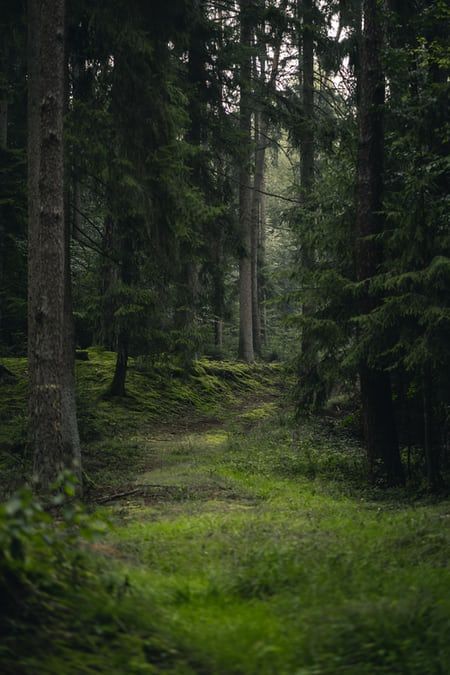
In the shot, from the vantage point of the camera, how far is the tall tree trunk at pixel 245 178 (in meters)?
23.0

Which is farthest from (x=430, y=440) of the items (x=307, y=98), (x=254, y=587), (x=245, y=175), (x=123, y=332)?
(x=245, y=175)

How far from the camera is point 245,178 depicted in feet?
97.6

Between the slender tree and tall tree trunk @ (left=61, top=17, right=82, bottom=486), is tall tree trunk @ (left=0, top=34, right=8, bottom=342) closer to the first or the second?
tall tree trunk @ (left=61, top=17, right=82, bottom=486)

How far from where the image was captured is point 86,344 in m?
27.3

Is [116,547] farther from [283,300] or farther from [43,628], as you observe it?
[283,300]

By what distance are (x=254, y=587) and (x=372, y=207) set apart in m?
9.35

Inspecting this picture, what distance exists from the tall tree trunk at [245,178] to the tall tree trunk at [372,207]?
9.30 m

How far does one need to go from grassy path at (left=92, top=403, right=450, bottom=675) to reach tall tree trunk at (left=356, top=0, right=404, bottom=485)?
263 cm

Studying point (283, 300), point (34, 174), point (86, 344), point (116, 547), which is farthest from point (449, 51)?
point (86, 344)

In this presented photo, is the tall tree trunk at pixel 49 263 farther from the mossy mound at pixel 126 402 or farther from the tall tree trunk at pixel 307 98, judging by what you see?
the tall tree trunk at pixel 307 98

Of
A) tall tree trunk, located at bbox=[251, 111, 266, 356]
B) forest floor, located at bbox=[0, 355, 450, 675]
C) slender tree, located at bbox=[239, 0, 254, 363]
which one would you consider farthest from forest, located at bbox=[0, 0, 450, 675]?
tall tree trunk, located at bbox=[251, 111, 266, 356]

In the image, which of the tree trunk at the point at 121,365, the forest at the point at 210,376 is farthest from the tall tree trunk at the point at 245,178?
the tree trunk at the point at 121,365

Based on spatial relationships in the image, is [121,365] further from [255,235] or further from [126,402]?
[255,235]

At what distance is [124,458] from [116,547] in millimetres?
7644
